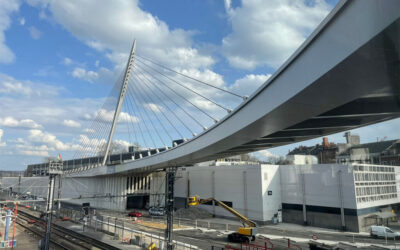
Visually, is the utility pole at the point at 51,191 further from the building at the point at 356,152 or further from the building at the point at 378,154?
the building at the point at 378,154

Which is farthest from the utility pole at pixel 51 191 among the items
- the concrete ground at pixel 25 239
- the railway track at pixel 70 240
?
the concrete ground at pixel 25 239

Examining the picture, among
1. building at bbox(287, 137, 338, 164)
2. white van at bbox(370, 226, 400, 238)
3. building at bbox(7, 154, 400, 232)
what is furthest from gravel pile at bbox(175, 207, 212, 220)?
building at bbox(287, 137, 338, 164)

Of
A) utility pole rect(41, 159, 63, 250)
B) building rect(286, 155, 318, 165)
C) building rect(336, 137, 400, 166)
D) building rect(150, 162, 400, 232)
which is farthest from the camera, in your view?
building rect(336, 137, 400, 166)

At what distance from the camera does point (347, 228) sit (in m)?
28.2

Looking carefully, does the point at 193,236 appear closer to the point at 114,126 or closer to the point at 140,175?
the point at 114,126

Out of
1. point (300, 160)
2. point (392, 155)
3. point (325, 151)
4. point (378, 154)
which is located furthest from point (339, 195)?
point (325, 151)

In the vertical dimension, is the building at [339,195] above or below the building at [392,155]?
below

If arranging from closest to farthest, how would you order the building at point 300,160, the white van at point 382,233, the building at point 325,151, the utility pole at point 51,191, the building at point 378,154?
the utility pole at point 51,191 → the white van at point 382,233 → the building at point 300,160 → the building at point 378,154 → the building at point 325,151

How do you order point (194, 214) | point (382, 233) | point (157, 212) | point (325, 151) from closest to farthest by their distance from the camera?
point (382, 233), point (194, 214), point (157, 212), point (325, 151)

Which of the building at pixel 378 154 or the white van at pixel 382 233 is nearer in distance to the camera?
the white van at pixel 382 233

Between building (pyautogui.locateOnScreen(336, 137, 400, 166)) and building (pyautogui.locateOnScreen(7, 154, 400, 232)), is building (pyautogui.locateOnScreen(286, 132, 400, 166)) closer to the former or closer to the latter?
building (pyautogui.locateOnScreen(336, 137, 400, 166))

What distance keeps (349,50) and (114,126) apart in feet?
127

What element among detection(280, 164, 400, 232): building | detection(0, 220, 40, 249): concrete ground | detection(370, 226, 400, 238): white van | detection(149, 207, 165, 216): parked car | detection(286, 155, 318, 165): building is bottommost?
detection(0, 220, 40, 249): concrete ground

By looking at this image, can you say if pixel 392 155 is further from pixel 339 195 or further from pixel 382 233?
pixel 382 233
